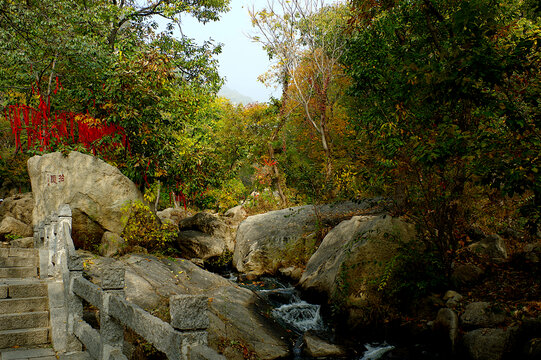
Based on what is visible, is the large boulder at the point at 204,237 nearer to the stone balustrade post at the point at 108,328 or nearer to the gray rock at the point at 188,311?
the stone balustrade post at the point at 108,328

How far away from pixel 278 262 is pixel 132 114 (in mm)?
7829

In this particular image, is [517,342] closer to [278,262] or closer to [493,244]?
[493,244]

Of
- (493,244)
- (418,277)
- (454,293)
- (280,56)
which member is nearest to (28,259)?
(418,277)

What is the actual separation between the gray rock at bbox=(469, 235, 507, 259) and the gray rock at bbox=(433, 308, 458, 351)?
352 centimetres

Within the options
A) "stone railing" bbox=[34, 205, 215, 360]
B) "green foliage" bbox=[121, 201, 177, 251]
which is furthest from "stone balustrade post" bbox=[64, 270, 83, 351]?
"green foliage" bbox=[121, 201, 177, 251]

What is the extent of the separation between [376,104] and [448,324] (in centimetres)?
567

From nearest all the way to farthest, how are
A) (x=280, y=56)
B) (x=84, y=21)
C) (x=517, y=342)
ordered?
1. (x=517, y=342)
2. (x=84, y=21)
3. (x=280, y=56)

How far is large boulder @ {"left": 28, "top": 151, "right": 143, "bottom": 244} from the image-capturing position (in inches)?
419

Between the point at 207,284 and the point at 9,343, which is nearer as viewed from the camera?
the point at 9,343

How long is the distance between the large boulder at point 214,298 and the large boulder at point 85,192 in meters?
1.38

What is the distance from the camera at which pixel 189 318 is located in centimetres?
330

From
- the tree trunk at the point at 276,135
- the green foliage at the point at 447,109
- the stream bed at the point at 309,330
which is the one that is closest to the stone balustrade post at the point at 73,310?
the stream bed at the point at 309,330

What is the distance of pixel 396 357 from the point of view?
8125 millimetres

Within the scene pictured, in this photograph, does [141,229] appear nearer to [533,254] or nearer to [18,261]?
[18,261]
